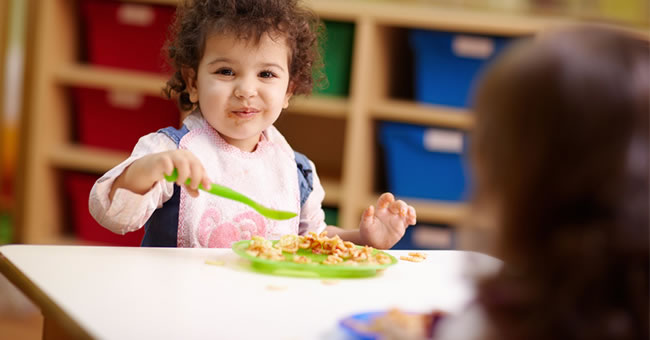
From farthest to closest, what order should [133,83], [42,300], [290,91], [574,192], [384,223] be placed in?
[133,83]
[290,91]
[384,223]
[42,300]
[574,192]

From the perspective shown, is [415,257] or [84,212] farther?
[84,212]

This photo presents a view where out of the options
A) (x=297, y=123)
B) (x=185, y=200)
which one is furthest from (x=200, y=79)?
(x=297, y=123)

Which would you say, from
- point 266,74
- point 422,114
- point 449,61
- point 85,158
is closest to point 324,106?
point 422,114

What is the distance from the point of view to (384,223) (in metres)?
1.15

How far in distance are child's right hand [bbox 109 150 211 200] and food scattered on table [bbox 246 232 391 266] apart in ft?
0.32

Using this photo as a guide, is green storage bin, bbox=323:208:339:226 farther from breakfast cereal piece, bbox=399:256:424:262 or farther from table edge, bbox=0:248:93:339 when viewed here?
table edge, bbox=0:248:93:339

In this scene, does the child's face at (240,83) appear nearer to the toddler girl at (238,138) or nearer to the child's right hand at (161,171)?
the toddler girl at (238,138)

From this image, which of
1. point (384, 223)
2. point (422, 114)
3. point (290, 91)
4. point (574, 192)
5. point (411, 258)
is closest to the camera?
point (574, 192)

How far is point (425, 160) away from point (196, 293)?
1.73 metres

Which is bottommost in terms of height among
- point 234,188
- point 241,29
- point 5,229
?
point 5,229

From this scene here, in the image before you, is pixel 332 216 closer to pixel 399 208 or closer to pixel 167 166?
pixel 399 208

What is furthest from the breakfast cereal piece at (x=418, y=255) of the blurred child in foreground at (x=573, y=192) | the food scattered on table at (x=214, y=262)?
the blurred child in foreground at (x=573, y=192)

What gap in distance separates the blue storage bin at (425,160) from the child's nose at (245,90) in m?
1.28

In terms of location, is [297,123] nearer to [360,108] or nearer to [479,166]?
[360,108]
